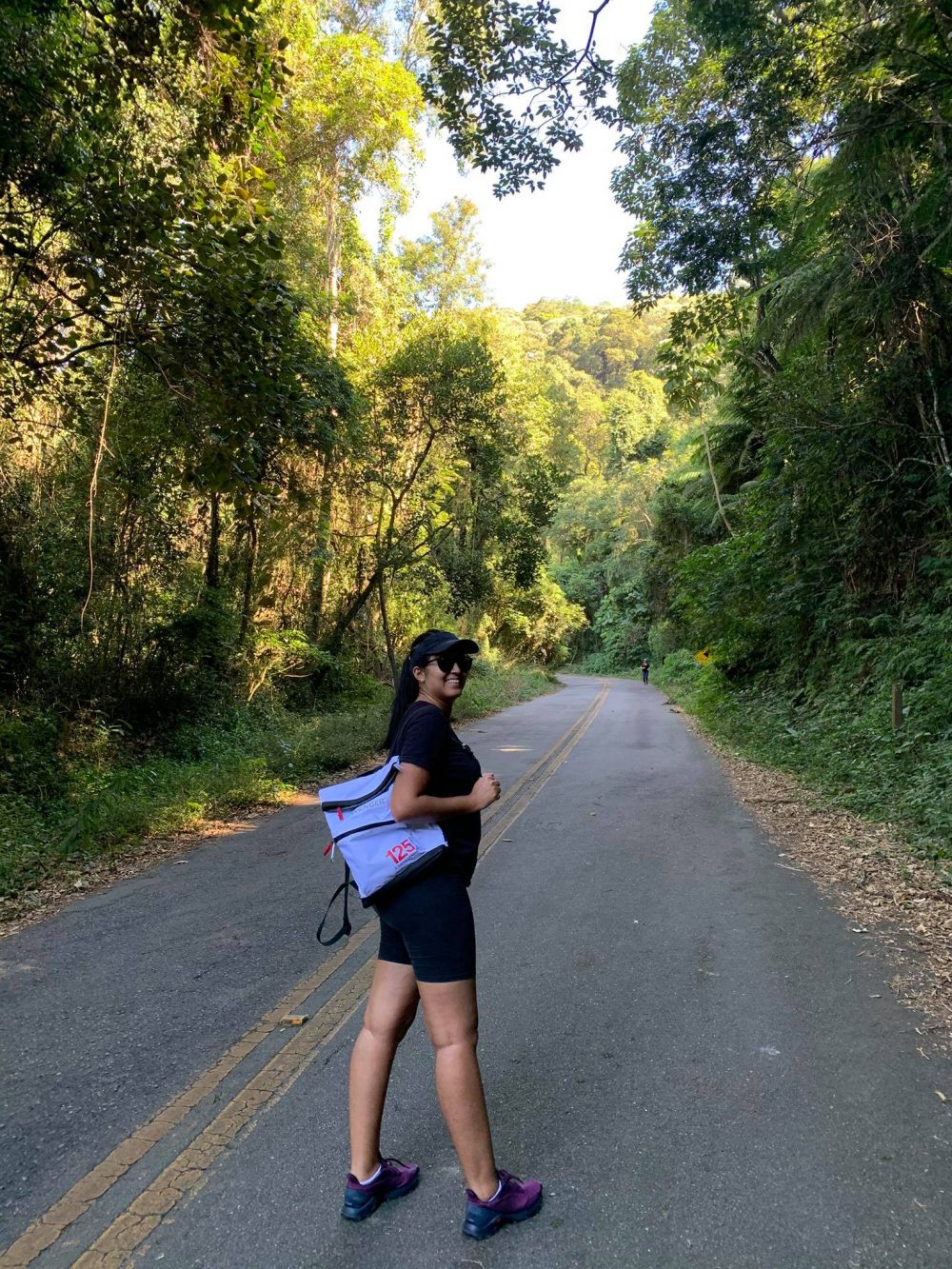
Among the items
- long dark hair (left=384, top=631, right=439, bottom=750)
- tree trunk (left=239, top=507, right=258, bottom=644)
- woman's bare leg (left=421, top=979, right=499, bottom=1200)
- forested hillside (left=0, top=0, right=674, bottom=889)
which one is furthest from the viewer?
tree trunk (left=239, top=507, right=258, bottom=644)

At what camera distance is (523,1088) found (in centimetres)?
318

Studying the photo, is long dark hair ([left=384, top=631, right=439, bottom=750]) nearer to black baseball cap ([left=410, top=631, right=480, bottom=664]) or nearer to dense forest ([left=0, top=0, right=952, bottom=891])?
black baseball cap ([left=410, top=631, right=480, bottom=664])

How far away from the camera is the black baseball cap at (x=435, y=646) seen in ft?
8.43

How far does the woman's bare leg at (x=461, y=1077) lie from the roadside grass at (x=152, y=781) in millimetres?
4934

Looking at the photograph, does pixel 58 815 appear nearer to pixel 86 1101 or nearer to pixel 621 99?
pixel 86 1101

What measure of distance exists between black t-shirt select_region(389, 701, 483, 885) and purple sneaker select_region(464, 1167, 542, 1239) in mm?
957

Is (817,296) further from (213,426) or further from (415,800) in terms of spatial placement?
(415,800)

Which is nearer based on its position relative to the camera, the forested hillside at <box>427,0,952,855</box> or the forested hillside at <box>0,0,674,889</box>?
the forested hillside at <box>0,0,674,889</box>

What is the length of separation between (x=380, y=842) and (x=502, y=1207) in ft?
3.92

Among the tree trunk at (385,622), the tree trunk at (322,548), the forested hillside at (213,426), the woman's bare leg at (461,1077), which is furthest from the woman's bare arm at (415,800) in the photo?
the tree trunk at (385,622)

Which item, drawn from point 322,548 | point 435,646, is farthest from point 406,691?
point 322,548

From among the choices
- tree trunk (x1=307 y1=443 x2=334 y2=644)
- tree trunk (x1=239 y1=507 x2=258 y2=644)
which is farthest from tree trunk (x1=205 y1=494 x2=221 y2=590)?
tree trunk (x1=307 y1=443 x2=334 y2=644)

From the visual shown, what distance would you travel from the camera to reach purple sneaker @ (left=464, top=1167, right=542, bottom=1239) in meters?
2.36

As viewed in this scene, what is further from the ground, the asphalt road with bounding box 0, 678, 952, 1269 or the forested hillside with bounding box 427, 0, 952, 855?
the forested hillside with bounding box 427, 0, 952, 855
